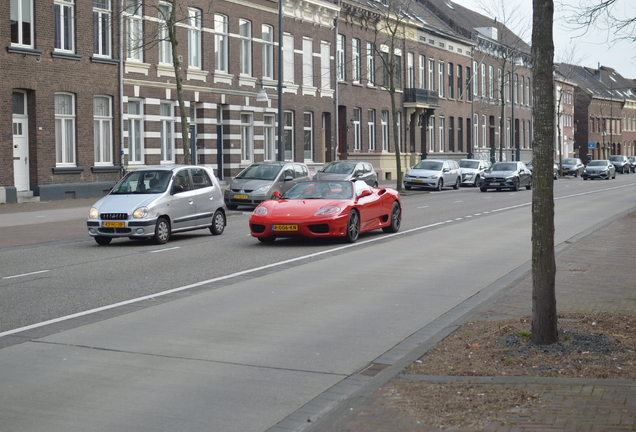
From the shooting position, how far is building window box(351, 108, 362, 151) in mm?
51250

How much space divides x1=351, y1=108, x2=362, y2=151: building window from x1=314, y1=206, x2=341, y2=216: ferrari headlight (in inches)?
1355

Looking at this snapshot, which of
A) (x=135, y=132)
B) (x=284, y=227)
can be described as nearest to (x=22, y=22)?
(x=135, y=132)

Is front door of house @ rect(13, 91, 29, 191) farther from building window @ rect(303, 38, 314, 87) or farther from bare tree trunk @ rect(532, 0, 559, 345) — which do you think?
bare tree trunk @ rect(532, 0, 559, 345)

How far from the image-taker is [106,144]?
32.9 meters

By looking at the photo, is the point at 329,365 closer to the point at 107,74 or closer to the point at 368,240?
the point at 368,240

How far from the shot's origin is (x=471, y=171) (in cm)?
4997

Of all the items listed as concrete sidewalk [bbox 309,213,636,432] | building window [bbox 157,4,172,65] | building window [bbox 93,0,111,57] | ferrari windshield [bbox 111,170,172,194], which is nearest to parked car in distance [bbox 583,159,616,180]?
building window [bbox 157,4,172,65]

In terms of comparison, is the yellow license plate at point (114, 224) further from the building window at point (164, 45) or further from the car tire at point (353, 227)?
the building window at point (164, 45)

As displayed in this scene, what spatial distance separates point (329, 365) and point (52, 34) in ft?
83.6

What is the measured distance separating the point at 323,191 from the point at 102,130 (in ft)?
56.7

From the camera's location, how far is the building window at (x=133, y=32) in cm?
3325

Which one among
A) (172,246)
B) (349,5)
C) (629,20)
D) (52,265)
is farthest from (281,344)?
(349,5)

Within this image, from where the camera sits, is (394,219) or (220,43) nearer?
(394,219)

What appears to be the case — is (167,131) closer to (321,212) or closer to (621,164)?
(321,212)
